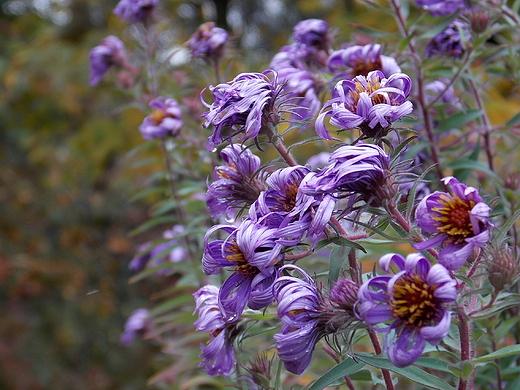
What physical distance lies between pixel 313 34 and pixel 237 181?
1.44 feet

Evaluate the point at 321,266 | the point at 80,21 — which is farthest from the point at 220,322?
the point at 80,21

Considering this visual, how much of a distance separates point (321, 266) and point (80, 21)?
285cm

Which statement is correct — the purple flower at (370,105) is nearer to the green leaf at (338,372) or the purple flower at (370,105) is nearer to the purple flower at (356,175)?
the purple flower at (356,175)

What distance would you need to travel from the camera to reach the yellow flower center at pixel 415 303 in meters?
0.40

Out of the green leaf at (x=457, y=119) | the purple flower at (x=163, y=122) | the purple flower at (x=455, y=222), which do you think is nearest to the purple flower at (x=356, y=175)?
the purple flower at (x=455, y=222)

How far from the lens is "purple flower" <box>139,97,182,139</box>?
0.92m

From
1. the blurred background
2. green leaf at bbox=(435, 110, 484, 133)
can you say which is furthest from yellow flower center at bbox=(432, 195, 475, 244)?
the blurred background

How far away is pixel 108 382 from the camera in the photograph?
289 cm

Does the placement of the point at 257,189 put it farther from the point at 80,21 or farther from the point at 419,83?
the point at 80,21

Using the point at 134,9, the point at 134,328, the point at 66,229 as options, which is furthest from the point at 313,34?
the point at 66,229

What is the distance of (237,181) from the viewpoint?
0.55 metres

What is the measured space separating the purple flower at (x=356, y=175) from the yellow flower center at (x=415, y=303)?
7cm

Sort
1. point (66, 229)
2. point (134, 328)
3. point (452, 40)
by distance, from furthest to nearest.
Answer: point (66, 229) < point (134, 328) < point (452, 40)

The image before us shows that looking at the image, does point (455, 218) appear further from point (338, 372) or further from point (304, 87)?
point (304, 87)
